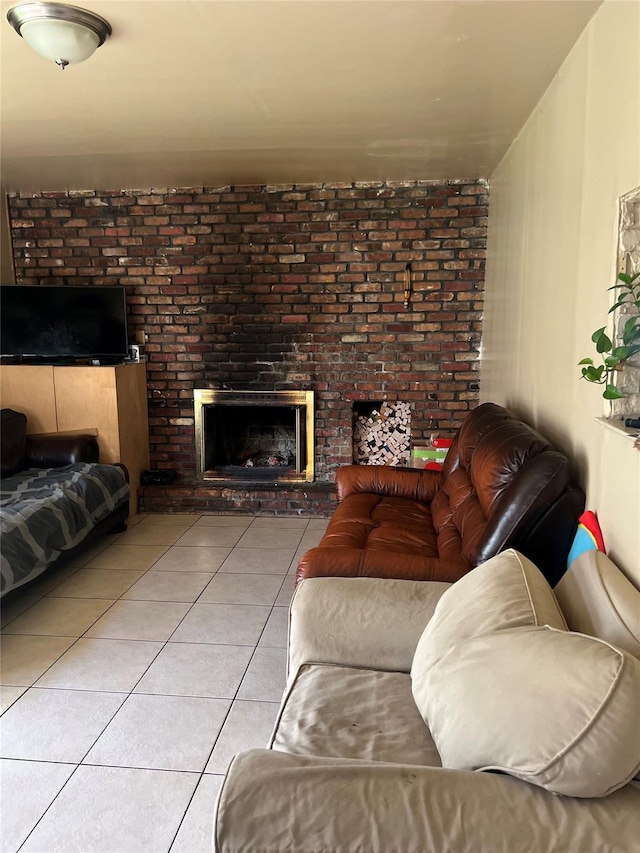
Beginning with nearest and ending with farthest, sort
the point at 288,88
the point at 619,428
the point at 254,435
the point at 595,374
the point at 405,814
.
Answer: the point at 405,814, the point at 619,428, the point at 595,374, the point at 288,88, the point at 254,435

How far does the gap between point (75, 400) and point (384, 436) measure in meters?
2.16

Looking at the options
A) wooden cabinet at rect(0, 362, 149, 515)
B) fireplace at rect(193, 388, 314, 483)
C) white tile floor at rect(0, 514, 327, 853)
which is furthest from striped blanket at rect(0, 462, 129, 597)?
fireplace at rect(193, 388, 314, 483)

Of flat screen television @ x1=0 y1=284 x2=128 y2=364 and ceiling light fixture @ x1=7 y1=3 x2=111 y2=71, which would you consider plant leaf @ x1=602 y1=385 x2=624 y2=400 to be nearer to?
ceiling light fixture @ x1=7 y1=3 x2=111 y2=71

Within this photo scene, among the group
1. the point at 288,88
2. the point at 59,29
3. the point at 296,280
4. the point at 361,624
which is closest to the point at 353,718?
Answer: the point at 361,624

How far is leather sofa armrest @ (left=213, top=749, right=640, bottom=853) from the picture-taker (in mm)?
880

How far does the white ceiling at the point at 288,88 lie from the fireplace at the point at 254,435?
4.99 ft

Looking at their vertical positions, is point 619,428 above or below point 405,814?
above

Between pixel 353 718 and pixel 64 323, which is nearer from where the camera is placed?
pixel 353 718

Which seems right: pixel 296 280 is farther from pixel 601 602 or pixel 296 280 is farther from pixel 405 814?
pixel 405 814

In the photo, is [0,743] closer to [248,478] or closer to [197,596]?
[197,596]

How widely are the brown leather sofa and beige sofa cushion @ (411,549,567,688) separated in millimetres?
357

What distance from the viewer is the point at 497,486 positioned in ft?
6.65

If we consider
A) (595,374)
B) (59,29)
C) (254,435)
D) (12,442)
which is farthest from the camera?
(254,435)

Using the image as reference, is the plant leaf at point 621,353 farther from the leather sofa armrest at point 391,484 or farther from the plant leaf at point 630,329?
the leather sofa armrest at point 391,484
